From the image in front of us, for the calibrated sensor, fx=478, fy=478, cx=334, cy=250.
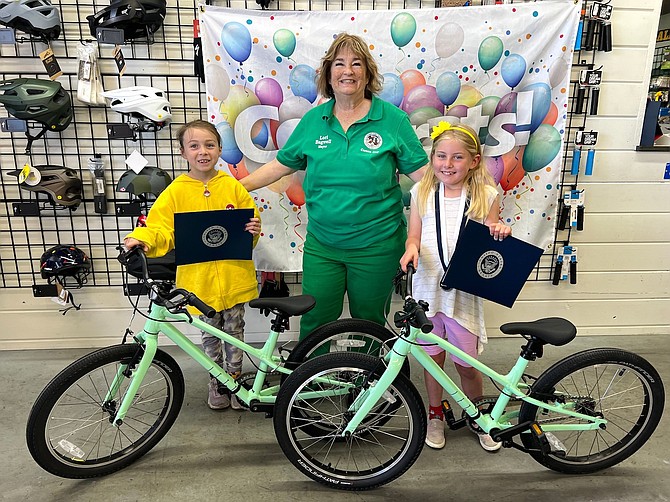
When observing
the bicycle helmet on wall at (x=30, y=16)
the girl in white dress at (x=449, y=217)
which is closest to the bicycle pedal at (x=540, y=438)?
the girl in white dress at (x=449, y=217)

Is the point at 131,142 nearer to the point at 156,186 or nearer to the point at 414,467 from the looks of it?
the point at 156,186

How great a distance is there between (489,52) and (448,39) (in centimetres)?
24

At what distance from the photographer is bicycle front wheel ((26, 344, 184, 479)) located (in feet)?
5.88

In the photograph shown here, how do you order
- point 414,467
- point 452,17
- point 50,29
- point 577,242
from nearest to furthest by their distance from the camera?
point 414,467
point 50,29
point 452,17
point 577,242

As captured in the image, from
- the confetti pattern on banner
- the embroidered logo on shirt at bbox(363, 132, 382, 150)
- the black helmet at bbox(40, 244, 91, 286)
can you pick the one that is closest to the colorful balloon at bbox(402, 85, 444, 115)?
the confetti pattern on banner

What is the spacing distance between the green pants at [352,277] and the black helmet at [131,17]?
1.42m

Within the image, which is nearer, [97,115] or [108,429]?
[108,429]

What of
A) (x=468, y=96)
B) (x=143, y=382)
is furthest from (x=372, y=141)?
(x=143, y=382)

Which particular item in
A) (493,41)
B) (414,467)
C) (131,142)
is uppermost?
(493,41)

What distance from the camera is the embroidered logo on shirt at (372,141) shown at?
204 cm

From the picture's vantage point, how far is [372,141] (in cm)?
204

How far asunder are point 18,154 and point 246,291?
1663 mm

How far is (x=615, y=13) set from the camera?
9.16 ft

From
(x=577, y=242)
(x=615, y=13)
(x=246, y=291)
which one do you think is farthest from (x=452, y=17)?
(x=246, y=291)
